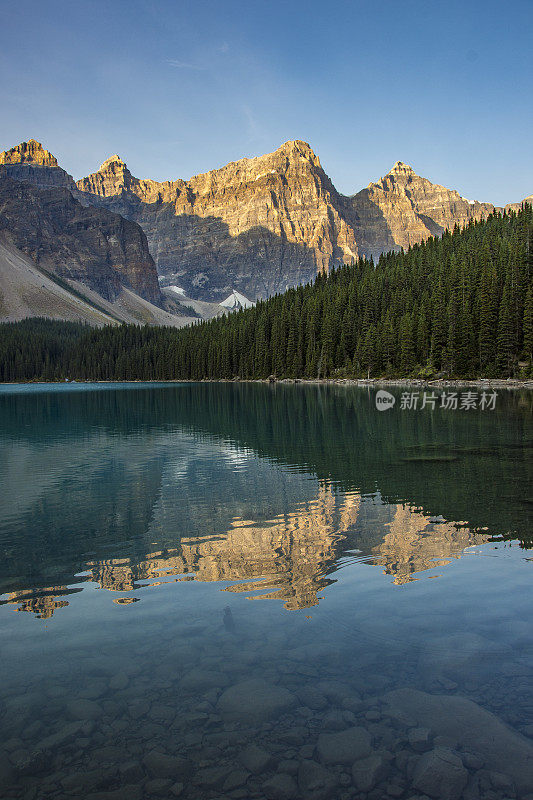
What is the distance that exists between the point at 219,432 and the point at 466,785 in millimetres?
37284

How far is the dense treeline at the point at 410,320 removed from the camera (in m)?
98.9

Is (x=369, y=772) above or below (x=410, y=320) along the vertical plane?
below

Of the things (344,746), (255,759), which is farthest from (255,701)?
(344,746)

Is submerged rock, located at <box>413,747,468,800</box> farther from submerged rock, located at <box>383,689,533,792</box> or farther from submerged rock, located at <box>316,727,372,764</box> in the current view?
submerged rock, located at <box>316,727,372,764</box>

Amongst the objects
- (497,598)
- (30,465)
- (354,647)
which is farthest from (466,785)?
(30,465)

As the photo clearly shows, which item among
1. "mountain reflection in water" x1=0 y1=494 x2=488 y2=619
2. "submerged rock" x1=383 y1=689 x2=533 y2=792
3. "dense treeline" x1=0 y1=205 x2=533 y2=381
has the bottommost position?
"mountain reflection in water" x1=0 y1=494 x2=488 y2=619

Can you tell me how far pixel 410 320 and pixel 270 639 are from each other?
368 feet

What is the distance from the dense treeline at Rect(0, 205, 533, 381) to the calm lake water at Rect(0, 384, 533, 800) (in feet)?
276

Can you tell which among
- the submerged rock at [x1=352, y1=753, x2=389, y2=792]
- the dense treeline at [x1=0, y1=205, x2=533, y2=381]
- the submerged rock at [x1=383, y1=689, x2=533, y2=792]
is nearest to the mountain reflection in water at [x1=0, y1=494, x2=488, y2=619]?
the submerged rock at [x1=383, y1=689, x2=533, y2=792]

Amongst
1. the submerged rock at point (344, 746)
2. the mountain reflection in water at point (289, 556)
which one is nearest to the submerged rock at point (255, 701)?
the submerged rock at point (344, 746)

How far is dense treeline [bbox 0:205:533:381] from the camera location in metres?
98.9

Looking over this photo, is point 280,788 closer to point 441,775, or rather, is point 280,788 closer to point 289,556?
point 441,775

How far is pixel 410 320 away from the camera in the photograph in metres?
115

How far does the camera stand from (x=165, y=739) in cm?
676
